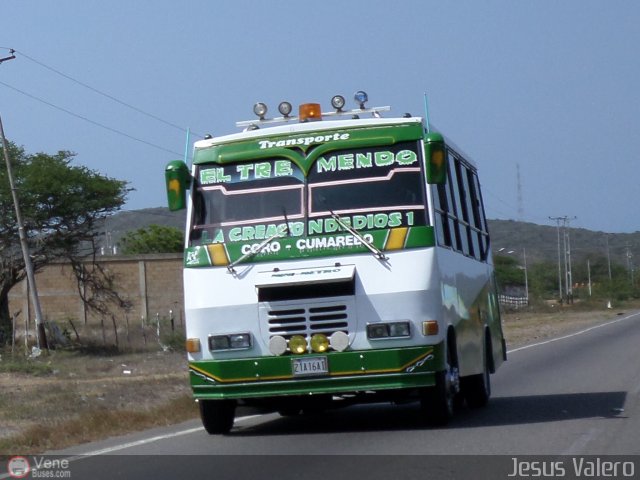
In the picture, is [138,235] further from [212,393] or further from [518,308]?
[212,393]

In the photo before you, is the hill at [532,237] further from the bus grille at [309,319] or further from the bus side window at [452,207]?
the bus grille at [309,319]

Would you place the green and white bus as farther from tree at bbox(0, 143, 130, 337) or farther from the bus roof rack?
tree at bbox(0, 143, 130, 337)

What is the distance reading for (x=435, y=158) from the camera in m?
11.7

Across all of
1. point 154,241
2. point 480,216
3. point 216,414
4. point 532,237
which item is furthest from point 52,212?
point 532,237

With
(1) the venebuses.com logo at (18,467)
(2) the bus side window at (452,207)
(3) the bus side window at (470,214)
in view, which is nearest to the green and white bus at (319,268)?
(2) the bus side window at (452,207)

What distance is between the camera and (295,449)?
11.0 m

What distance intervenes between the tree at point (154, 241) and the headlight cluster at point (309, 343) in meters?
69.0

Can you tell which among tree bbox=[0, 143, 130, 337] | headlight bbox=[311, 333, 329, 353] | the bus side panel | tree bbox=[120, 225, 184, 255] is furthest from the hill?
headlight bbox=[311, 333, 329, 353]

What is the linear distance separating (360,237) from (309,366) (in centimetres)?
141

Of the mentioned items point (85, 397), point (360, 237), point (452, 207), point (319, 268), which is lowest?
point (85, 397)

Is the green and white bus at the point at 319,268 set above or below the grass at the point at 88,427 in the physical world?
above

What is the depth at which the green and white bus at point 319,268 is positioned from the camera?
11.5 meters

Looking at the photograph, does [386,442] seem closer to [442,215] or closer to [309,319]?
[309,319]

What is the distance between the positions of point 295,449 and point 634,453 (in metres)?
3.18
